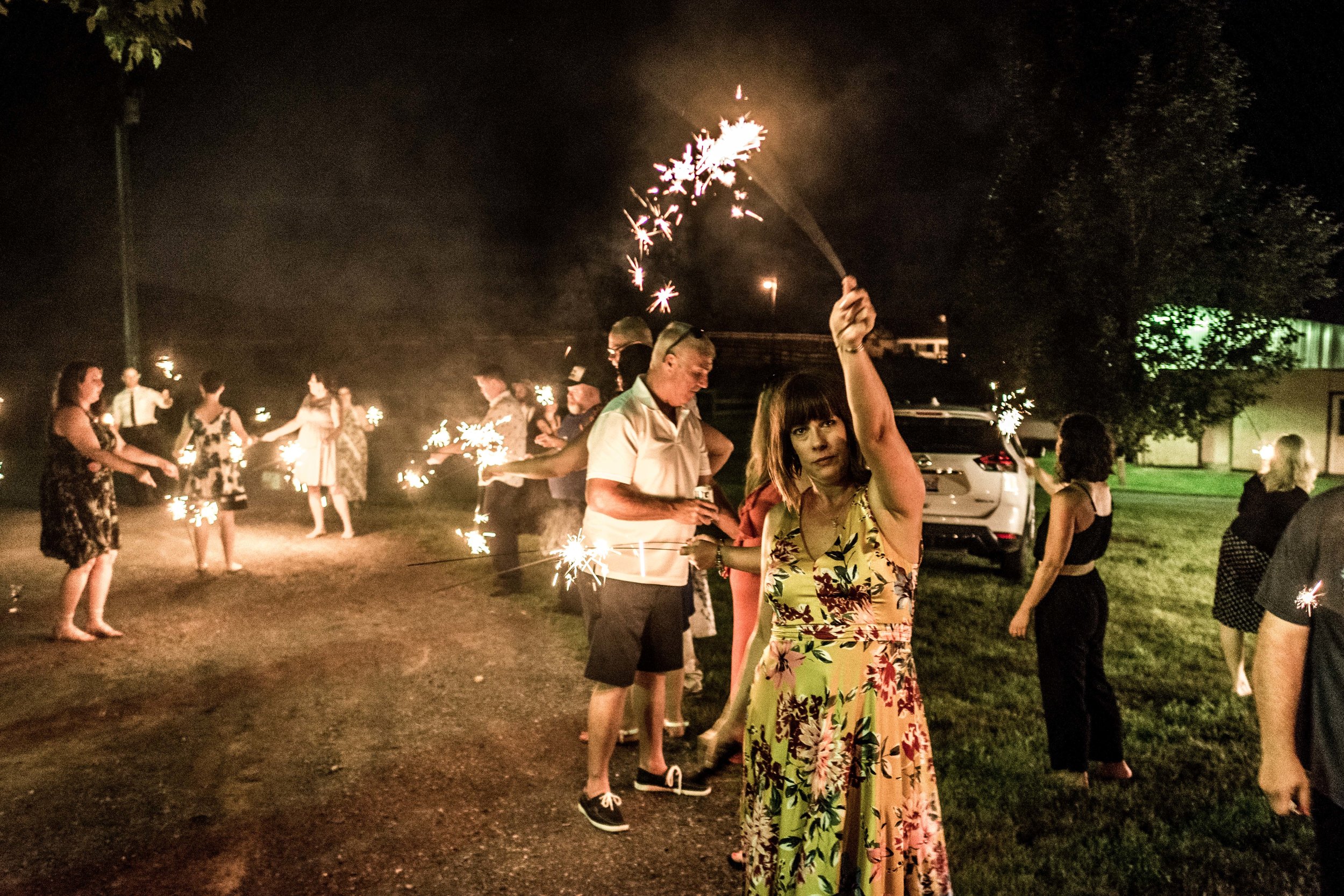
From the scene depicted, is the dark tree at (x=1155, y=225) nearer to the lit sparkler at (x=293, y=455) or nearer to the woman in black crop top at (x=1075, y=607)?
the woman in black crop top at (x=1075, y=607)

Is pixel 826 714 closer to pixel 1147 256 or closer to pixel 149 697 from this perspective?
pixel 149 697

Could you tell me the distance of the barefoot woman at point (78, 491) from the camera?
670 centimetres

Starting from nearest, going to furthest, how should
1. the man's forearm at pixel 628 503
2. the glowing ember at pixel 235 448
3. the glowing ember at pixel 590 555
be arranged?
the man's forearm at pixel 628 503, the glowing ember at pixel 590 555, the glowing ember at pixel 235 448

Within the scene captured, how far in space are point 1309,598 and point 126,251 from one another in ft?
50.1

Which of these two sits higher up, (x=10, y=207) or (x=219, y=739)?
(x=10, y=207)

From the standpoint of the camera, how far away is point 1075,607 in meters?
4.50

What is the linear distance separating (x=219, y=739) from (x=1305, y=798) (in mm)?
5208

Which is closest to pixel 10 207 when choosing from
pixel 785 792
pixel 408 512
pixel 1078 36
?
pixel 408 512

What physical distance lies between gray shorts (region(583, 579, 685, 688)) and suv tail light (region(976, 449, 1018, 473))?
6.12 meters

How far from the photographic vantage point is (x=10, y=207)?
22.0m

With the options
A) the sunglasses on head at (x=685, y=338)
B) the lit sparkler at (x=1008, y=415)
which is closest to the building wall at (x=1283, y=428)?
the lit sparkler at (x=1008, y=415)

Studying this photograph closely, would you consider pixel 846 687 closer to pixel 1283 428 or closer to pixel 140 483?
pixel 140 483

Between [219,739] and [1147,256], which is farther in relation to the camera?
[1147,256]

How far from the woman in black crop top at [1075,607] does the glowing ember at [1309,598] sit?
2009 mm
